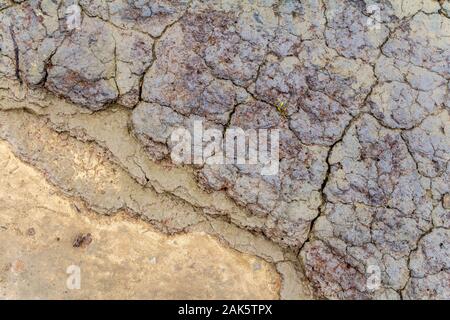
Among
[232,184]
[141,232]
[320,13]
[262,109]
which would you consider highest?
[320,13]

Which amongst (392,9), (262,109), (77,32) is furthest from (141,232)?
(392,9)

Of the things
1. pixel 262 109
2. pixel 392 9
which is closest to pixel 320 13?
pixel 392 9

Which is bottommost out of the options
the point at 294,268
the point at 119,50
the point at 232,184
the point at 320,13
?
the point at 294,268

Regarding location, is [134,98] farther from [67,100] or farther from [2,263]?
[2,263]

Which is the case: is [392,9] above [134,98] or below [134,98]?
above

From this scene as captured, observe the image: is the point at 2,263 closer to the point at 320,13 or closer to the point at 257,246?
the point at 257,246

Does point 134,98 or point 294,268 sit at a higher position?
point 134,98
